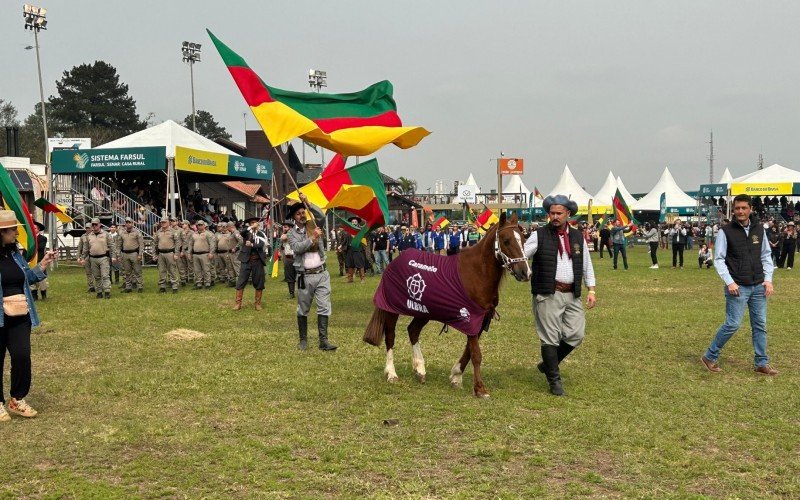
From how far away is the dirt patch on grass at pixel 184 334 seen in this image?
37.5 feet

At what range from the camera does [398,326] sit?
1310 cm

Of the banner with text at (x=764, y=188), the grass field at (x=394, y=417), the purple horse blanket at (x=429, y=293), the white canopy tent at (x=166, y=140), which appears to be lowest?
the grass field at (x=394, y=417)

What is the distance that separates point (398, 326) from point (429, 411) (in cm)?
607

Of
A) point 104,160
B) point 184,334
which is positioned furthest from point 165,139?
point 184,334

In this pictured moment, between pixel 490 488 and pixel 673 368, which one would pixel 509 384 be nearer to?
pixel 673 368

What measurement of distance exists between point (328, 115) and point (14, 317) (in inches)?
325

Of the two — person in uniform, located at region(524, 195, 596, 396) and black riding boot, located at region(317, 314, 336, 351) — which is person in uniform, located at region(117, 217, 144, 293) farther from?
person in uniform, located at region(524, 195, 596, 396)

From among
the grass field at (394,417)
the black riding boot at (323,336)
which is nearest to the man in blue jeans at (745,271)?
the grass field at (394,417)

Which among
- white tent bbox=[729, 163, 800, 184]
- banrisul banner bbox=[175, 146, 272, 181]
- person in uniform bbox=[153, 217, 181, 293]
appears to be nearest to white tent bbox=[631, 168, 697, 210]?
white tent bbox=[729, 163, 800, 184]

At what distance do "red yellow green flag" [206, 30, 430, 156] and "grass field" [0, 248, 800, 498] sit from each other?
143 inches

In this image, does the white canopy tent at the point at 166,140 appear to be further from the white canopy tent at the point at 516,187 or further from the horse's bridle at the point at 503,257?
the white canopy tent at the point at 516,187

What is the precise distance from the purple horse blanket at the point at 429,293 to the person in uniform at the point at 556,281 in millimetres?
667

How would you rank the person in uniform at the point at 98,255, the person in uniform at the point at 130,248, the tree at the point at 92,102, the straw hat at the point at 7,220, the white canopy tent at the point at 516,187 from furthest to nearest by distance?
the tree at the point at 92,102 → the white canopy tent at the point at 516,187 → the person in uniform at the point at 130,248 → the person in uniform at the point at 98,255 → the straw hat at the point at 7,220

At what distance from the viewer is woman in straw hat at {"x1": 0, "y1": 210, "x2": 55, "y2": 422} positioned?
22.1 feet
